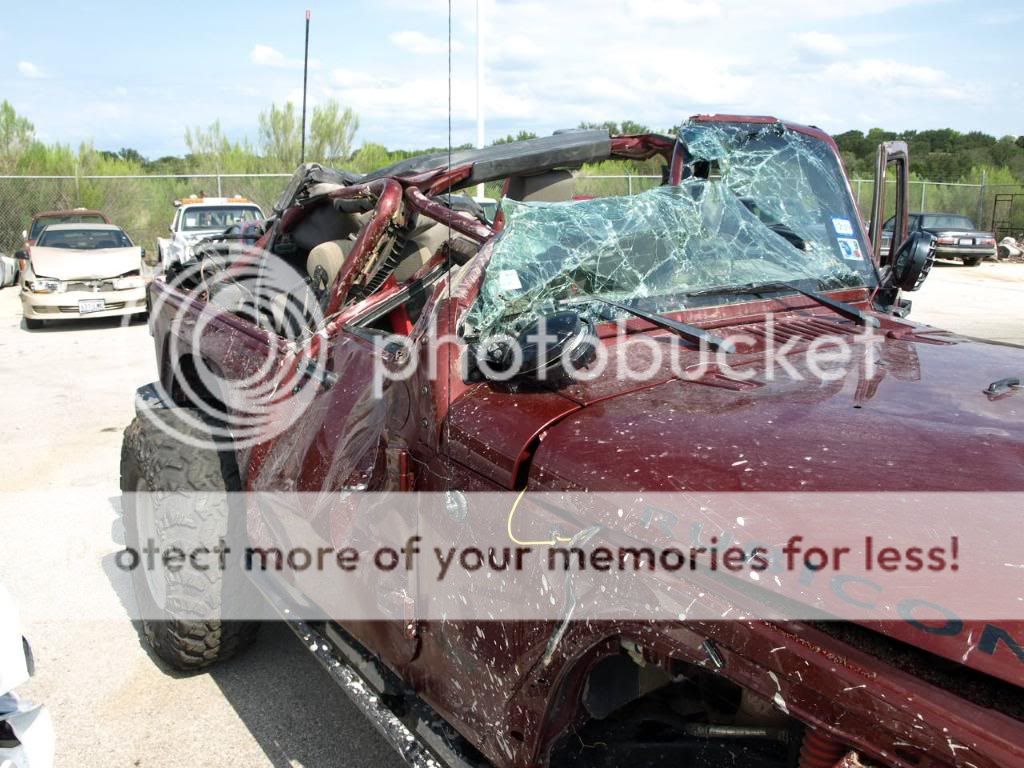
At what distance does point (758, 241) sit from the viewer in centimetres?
296

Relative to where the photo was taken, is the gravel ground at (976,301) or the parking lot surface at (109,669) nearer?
the parking lot surface at (109,669)

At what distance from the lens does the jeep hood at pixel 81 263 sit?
1295cm

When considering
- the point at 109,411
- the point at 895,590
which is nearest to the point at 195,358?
the point at 895,590

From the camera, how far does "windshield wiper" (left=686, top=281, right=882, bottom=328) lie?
2789 mm

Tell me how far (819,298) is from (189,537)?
2441mm

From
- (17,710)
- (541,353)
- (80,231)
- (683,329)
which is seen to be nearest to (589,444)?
(541,353)

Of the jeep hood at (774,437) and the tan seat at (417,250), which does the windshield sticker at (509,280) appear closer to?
the jeep hood at (774,437)

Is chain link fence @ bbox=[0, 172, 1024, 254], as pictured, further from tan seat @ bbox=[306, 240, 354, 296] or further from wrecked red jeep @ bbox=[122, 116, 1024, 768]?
wrecked red jeep @ bbox=[122, 116, 1024, 768]

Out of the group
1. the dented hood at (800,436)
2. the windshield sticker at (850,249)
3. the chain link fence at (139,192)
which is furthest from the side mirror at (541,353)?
the chain link fence at (139,192)

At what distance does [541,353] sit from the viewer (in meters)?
2.05

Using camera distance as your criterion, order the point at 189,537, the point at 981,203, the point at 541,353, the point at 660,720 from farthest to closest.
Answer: the point at 981,203 < the point at 189,537 < the point at 541,353 < the point at 660,720

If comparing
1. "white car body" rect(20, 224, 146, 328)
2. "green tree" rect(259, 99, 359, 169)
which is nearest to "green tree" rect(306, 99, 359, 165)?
"green tree" rect(259, 99, 359, 169)

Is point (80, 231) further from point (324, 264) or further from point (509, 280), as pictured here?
point (509, 280)

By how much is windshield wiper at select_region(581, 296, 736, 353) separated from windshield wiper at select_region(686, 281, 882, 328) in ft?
0.92
